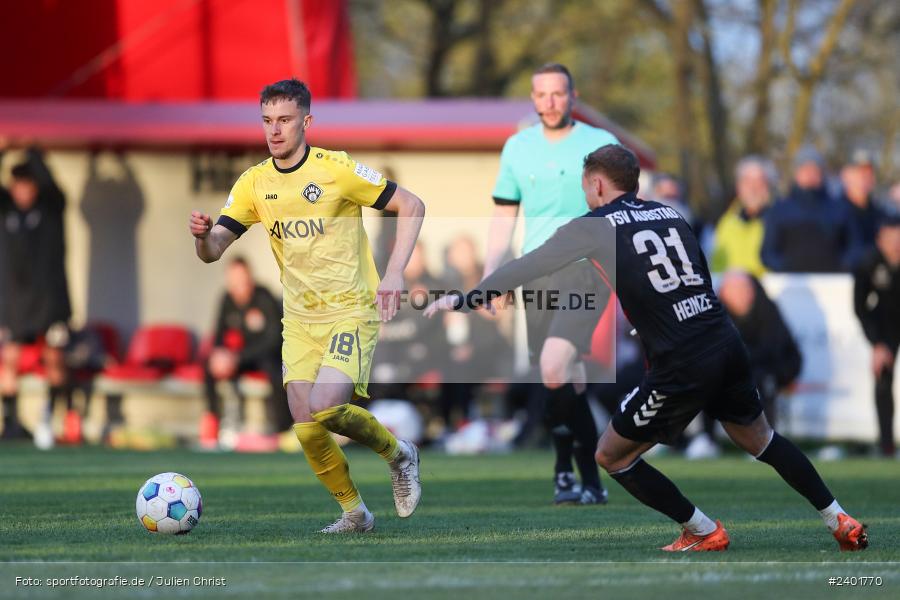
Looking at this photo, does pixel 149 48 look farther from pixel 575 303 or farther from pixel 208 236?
pixel 208 236

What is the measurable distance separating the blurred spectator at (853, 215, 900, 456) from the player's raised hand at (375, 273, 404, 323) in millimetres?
7762

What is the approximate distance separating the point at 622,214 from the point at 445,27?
75.9 feet

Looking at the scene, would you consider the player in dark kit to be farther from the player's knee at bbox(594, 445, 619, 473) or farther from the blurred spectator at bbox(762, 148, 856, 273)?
the blurred spectator at bbox(762, 148, 856, 273)

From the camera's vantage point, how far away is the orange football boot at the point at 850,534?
646 cm

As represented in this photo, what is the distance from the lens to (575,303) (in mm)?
8750

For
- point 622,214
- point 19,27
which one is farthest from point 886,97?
point 622,214

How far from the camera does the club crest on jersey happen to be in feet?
23.5

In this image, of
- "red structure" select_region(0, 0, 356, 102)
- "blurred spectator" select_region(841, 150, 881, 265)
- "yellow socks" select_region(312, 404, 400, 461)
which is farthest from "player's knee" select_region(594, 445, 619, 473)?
"red structure" select_region(0, 0, 356, 102)

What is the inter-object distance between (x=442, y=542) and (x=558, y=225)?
260 cm

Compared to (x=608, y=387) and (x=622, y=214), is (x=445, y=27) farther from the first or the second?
(x=622, y=214)

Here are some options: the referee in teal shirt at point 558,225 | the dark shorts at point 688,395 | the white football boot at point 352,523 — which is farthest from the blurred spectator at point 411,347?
the dark shorts at point 688,395

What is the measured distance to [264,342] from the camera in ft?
49.9

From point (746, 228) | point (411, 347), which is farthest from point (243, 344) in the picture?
point (746, 228)

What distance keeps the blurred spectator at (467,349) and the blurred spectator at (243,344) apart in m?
1.69
